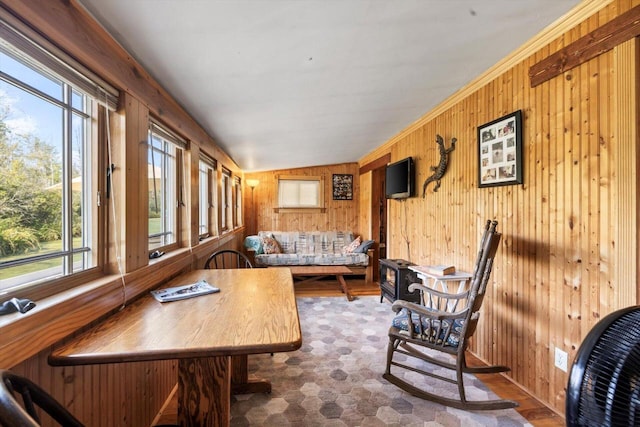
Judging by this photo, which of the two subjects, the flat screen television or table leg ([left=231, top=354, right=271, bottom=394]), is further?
the flat screen television

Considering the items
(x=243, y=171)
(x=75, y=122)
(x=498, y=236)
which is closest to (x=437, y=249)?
(x=498, y=236)

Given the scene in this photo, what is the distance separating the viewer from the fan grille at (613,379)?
63 cm

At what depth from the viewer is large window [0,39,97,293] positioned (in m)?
0.97

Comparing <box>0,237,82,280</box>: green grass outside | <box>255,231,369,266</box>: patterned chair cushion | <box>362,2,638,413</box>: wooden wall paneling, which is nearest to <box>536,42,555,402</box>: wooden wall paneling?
<box>362,2,638,413</box>: wooden wall paneling

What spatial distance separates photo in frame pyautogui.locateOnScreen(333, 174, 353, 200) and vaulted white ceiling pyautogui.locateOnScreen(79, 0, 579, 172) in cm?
338

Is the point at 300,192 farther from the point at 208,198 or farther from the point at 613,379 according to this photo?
the point at 613,379

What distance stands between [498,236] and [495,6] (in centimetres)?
129

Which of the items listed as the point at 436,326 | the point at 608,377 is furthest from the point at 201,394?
the point at 436,326

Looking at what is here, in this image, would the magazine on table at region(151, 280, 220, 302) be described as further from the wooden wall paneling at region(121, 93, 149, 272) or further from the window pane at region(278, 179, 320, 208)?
the window pane at region(278, 179, 320, 208)

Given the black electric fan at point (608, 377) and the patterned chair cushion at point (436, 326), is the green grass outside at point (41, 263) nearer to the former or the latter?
the black electric fan at point (608, 377)

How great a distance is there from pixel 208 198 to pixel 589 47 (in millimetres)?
3498

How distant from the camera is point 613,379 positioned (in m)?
0.65

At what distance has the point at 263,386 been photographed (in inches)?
78.2

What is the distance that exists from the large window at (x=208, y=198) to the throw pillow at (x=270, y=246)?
6.11 feet
